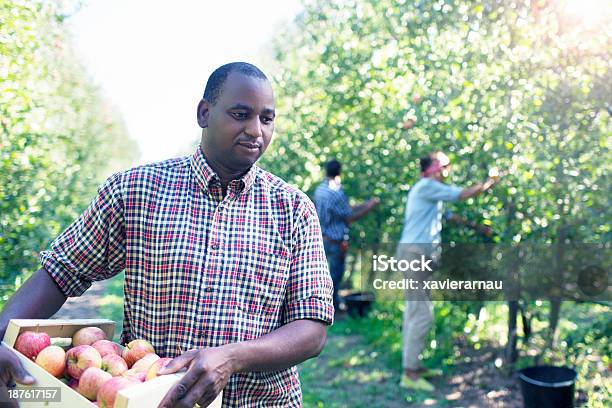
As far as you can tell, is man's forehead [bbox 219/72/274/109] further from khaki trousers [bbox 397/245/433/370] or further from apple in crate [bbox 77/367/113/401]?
khaki trousers [bbox 397/245/433/370]

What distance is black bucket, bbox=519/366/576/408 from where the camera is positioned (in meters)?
4.04

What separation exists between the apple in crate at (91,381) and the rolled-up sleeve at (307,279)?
53 cm

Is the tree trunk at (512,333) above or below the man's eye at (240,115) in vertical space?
below

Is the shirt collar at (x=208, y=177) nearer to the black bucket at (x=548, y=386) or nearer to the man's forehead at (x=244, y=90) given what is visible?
the man's forehead at (x=244, y=90)

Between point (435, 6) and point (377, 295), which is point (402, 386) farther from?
point (435, 6)

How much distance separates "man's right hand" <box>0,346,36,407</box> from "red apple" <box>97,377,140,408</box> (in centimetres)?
19

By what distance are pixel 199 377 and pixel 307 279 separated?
0.47 m

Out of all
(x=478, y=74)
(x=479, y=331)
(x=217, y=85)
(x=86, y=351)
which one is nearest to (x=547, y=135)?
(x=478, y=74)

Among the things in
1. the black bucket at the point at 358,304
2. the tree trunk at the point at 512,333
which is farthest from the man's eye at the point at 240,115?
the black bucket at the point at 358,304

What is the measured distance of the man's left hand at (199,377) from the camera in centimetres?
138

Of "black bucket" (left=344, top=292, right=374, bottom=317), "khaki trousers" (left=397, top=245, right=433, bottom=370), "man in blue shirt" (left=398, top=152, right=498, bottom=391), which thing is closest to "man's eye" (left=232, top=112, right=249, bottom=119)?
"man in blue shirt" (left=398, top=152, right=498, bottom=391)

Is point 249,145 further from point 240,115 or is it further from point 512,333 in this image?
point 512,333

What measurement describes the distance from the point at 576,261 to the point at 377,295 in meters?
3.77

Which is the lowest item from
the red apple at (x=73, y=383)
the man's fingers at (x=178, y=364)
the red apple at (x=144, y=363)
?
the red apple at (x=73, y=383)
